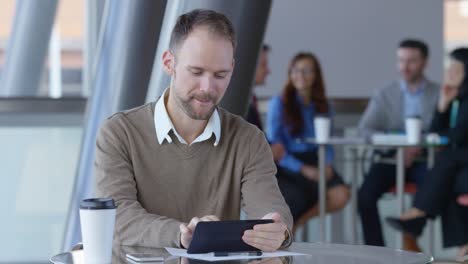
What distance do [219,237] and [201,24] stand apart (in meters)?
0.58

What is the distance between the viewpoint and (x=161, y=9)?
412cm

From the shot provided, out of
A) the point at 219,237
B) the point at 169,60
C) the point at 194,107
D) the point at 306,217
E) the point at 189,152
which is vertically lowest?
the point at 306,217

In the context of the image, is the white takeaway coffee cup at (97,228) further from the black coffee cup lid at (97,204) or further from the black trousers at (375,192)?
the black trousers at (375,192)

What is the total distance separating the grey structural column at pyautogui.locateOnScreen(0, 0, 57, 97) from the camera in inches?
297

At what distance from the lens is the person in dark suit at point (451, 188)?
5.59m

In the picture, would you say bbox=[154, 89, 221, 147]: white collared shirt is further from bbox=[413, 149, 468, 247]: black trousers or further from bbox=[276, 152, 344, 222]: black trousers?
bbox=[276, 152, 344, 222]: black trousers

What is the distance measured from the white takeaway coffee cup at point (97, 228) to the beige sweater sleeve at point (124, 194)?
24 centimetres

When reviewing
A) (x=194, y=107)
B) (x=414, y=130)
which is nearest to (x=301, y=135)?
(x=414, y=130)

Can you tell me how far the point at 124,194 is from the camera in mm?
2396

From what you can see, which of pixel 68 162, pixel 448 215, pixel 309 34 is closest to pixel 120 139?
pixel 68 162

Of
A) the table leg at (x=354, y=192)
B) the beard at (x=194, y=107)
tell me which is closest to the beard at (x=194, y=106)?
the beard at (x=194, y=107)

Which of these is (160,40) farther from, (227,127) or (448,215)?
(448,215)

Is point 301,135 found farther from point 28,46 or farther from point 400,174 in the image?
point 28,46

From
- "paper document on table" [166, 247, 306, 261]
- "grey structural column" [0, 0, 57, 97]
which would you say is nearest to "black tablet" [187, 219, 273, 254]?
"paper document on table" [166, 247, 306, 261]
